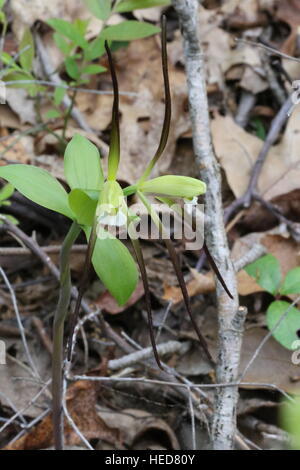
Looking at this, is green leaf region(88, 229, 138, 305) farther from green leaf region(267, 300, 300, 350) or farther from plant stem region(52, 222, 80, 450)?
green leaf region(267, 300, 300, 350)

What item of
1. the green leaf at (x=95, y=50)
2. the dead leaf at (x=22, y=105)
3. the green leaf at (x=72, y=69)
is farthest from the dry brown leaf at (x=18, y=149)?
the green leaf at (x=95, y=50)

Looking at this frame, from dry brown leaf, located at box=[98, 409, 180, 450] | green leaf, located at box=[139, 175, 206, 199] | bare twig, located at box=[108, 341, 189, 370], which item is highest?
green leaf, located at box=[139, 175, 206, 199]

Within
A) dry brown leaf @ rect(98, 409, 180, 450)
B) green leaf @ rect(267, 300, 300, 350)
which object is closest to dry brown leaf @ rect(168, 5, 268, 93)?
green leaf @ rect(267, 300, 300, 350)

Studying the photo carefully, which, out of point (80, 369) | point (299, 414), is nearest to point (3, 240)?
point (80, 369)

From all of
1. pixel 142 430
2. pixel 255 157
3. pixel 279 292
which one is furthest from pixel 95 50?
pixel 142 430

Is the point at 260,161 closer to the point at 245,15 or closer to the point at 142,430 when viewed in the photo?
the point at 245,15

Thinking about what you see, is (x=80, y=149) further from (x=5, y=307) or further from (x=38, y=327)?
(x=5, y=307)

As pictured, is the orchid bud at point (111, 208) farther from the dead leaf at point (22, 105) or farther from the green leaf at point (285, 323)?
the dead leaf at point (22, 105)
